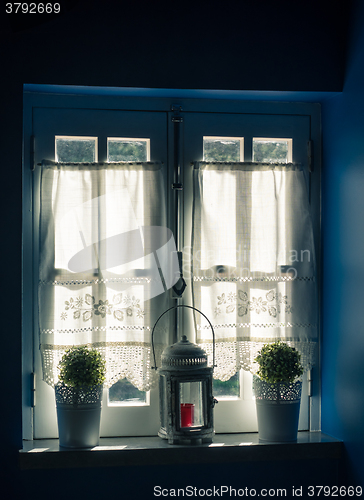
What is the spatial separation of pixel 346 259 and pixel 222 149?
81 cm

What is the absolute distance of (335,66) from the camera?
8.16 feet

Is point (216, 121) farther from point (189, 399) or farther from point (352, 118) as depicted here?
point (189, 399)

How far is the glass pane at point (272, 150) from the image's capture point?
2654mm

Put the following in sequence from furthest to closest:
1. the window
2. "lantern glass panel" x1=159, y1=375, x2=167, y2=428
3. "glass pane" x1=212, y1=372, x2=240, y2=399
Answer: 1. "glass pane" x1=212, y1=372, x2=240, y2=399
2. the window
3. "lantern glass panel" x1=159, y1=375, x2=167, y2=428

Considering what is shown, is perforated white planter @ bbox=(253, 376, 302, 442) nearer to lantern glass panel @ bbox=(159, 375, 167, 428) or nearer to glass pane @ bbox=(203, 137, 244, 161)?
lantern glass panel @ bbox=(159, 375, 167, 428)

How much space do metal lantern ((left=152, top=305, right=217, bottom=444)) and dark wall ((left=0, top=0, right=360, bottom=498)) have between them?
207 mm

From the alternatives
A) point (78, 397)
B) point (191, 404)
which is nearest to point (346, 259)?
point (191, 404)

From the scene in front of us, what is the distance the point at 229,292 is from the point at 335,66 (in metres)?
1.18

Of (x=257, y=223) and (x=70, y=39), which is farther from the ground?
(x=70, y=39)

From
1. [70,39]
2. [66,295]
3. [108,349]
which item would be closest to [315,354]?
[108,349]

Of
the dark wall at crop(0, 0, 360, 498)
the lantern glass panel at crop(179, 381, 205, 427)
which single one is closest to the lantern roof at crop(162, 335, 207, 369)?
the lantern glass panel at crop(179, 381, 205, 427)

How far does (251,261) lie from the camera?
2559 mm

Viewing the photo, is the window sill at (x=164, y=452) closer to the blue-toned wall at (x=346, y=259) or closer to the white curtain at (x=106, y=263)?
the blue-toned wall at (x=346, y=259)

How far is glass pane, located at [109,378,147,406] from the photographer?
8.32 feet
